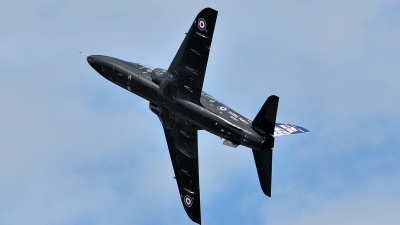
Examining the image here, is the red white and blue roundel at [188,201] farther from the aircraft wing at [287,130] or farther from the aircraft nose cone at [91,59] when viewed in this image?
the aircraft nose cone at [91,59]

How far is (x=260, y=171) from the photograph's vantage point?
128m

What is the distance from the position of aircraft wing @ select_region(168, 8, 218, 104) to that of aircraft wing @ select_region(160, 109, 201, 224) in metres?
4.41

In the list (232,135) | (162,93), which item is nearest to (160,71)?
(162,93)

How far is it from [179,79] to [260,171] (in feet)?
42.3

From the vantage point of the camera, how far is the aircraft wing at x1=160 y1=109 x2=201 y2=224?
135 meters

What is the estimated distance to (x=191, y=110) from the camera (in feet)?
430

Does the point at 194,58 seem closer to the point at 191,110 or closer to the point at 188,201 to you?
the point at 191,110

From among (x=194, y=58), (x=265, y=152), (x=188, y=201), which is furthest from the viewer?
(x=188, y=201)

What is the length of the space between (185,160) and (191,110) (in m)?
7.97

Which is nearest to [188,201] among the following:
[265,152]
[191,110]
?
[191,110]

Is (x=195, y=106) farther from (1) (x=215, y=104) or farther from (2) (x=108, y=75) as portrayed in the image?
(2) (x=108, y=75)

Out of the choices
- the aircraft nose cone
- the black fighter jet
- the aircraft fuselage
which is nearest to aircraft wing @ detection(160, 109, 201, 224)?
the black fighter jet

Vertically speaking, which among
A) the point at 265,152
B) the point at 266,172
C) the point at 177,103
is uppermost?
the point at 177,103

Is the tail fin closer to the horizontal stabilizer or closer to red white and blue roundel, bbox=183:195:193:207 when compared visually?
the horizontal stabilizer
